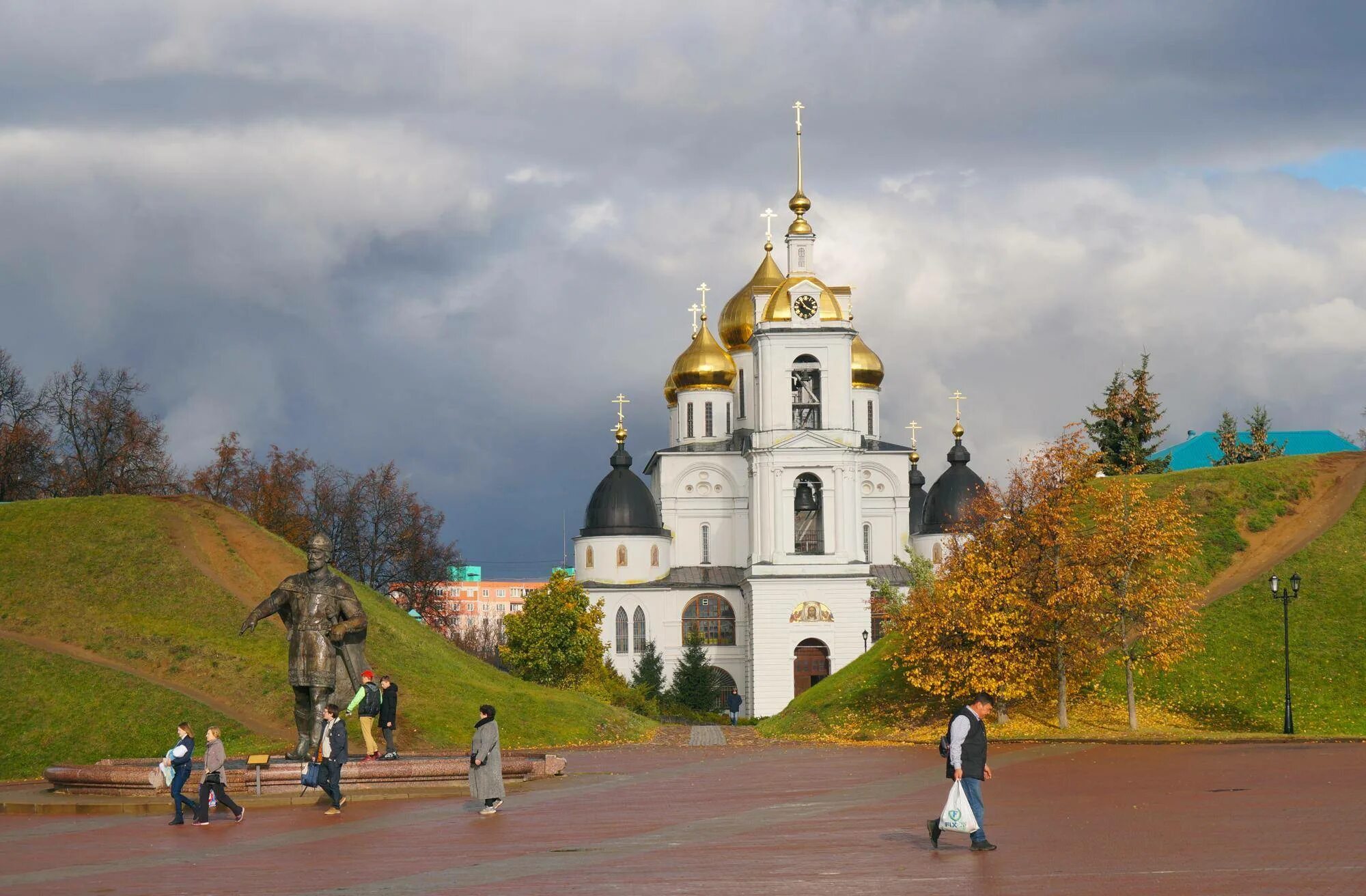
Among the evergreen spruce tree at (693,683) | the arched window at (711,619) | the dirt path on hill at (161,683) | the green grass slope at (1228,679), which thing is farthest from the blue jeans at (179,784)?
the arched window at (711,619)

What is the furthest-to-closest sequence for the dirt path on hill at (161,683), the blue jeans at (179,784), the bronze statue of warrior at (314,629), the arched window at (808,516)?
1. the arched window at (808,516)
2. the dirt path on hill at (161,683)
3. the bronze statue of warrior at (314,629)
4. the blue jeans at (179,784)

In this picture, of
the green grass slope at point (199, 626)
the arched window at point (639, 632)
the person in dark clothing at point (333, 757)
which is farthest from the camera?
the arched window at point (639, 632)

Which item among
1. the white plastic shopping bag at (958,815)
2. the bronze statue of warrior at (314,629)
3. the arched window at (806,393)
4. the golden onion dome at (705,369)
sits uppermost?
the golden onion dome at (705,369)

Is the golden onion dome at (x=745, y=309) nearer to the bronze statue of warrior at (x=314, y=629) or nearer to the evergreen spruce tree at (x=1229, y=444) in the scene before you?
the evergreen spruce tree at (x=1229, y=444)

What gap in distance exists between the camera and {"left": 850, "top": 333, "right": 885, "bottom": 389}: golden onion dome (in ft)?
290

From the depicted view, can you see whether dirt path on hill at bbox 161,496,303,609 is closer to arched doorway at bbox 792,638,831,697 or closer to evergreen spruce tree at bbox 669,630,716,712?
evergreen spruce tree at bbox 669,630,716,712

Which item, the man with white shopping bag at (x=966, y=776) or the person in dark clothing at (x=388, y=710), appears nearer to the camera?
the man with white shopping bag at (x=966, y=776)

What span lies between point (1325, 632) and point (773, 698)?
35.9 meters

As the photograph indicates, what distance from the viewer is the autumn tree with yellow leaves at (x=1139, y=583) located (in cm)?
3900

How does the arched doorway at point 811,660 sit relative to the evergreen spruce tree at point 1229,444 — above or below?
below

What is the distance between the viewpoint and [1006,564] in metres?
41.2

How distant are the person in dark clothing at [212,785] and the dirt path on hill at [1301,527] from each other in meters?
33.7

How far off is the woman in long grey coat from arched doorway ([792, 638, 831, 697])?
55892mm

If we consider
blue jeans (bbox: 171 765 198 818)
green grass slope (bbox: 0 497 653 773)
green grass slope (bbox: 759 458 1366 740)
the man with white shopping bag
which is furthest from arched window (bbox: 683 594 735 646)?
the man with white shopping bag
